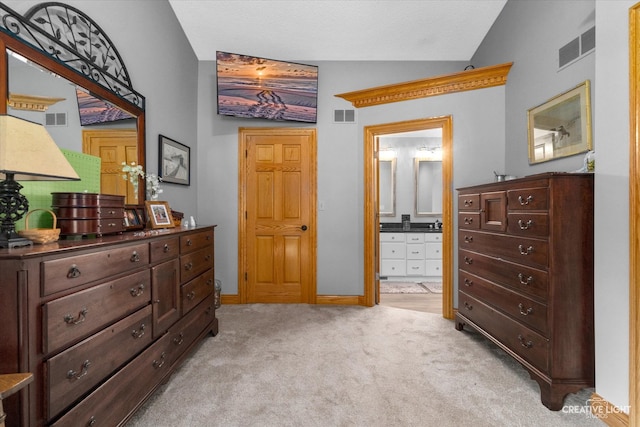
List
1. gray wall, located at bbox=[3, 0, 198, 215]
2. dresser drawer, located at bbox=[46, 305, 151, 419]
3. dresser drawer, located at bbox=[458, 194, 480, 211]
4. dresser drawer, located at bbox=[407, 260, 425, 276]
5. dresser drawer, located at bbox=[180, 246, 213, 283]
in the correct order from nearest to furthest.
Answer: dresser drawer, located at bbox=[46, 305, 151, 419]
dresser drawer, located at bbox=[180, 246, 213, 283]
gray wall, located at bbox=[3, 0, 198, 215]
dresser drawer, located at bbox=[458, 194, 480, 211]
dresser drawer, located at bbox=[407, 260, 425, 276]

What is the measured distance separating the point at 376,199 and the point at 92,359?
3271mm

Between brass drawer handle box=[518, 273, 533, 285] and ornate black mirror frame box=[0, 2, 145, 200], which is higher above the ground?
ornate black mirror frame box=[0, 2, 145, 200]

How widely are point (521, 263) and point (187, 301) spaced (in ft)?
8.10

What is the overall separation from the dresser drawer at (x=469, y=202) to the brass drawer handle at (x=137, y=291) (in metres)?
2.63

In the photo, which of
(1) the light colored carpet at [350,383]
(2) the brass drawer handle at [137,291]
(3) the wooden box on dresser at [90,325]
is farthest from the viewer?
(1) the light colored carpet at [350,383]

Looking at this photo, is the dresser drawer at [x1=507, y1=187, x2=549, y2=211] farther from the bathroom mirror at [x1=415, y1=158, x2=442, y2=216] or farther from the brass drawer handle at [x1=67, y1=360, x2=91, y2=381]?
the bathroom mirror at [x1=415, y1=158, x2=442, y2=216]

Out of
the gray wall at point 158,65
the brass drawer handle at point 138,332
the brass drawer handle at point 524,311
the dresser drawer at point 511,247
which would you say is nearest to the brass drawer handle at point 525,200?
the dresser drawer at point 511,247

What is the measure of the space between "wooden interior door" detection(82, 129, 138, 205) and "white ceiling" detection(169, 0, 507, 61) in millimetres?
1757

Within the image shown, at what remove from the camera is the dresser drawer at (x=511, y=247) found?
1896 millimetres

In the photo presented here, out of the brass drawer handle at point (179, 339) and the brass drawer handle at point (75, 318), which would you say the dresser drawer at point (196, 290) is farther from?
the brass drawer handle at point (75, 318)

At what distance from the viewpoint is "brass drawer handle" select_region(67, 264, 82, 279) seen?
1.23m

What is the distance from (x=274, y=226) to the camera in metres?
3.97

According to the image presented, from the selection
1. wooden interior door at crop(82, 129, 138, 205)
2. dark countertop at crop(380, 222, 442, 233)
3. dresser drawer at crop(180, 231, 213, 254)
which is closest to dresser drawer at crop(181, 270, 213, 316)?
dresser drawer at crop(180, 231, 213, 254)

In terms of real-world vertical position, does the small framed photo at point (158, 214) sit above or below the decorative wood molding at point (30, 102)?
below
